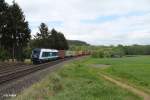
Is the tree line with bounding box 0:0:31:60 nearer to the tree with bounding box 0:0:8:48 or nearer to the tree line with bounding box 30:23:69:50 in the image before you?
the tree with bounding box 0:0:8:48

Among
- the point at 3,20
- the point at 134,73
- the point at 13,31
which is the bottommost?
the point at 134,73

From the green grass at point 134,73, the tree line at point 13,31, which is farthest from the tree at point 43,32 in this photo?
the green grass at point 134,73

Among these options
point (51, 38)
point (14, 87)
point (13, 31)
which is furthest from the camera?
point (51, 38)

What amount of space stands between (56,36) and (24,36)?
186 feet

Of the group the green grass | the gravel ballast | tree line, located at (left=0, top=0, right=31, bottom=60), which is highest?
tree line, located at (left=0, top=0, right=31, bottom=60)

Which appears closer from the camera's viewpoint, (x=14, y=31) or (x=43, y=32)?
(x=14, y=31)

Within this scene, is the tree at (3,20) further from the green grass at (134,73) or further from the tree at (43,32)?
the tree at (43,32)

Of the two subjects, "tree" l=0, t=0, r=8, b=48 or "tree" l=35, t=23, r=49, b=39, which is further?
"tree" l=35, t=23, r=49, b=39

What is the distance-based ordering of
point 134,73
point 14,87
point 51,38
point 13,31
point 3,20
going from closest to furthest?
point 14,87 < point 134,73 < point 3,20 < point 13,31 < point 51,38

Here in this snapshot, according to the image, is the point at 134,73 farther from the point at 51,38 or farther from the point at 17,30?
the point at 51,38

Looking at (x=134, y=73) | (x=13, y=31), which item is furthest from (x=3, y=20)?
(x=134, y=73)

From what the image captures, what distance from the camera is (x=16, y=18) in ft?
273

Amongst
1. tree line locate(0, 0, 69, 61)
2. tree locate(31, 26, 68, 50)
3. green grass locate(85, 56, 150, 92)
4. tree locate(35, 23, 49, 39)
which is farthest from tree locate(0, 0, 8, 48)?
tree locate(35, 23, 49, 39)

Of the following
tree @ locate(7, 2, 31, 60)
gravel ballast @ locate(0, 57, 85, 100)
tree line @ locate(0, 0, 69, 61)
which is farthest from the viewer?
tree @ locate(7, 2, 31, 60)
